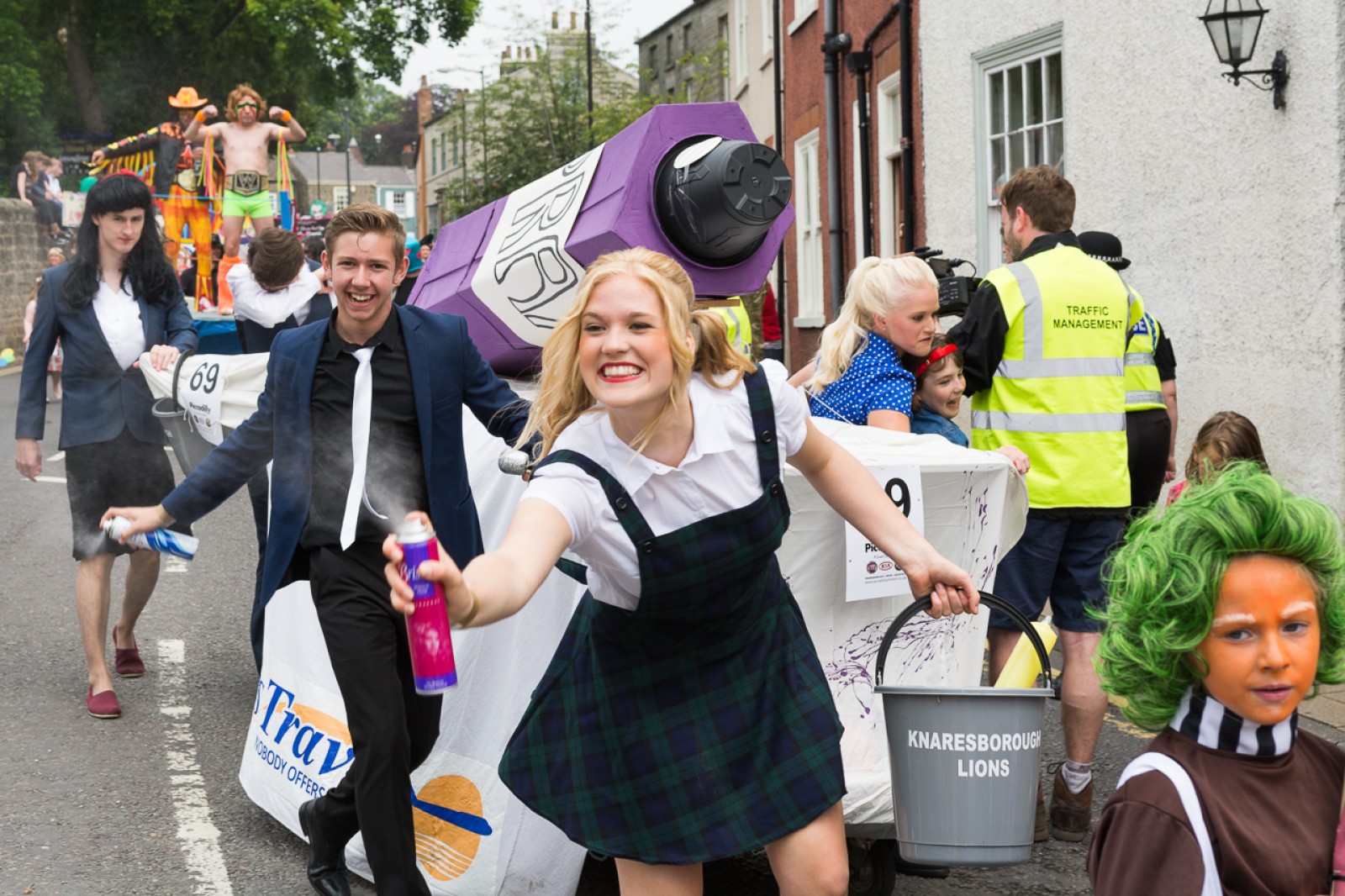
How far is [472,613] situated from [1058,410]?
10.4ft

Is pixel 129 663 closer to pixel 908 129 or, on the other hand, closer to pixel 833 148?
pixel 908 129

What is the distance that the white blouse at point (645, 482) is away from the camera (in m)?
2.77

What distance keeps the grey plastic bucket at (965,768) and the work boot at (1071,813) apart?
1.69 m

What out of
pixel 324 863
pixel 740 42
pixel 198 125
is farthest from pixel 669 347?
pixel 740 42

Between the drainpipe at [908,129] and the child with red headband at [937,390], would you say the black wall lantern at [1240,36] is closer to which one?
the child with red headband at [937,390]

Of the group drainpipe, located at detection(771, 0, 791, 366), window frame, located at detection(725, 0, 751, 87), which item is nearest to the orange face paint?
drainpipe, located at detection(771, 0, 791, 366)

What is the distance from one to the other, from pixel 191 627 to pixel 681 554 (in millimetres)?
5612

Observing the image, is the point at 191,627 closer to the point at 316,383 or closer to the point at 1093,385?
the point at 316,383

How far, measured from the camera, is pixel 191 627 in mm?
7770

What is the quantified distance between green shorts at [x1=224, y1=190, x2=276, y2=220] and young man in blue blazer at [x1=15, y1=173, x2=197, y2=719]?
8.69 m

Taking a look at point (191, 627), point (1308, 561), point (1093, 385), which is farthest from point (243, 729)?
point (1308, 561)

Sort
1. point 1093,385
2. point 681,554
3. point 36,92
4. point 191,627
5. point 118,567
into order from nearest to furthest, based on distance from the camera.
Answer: point 681,554 < point 1093,385 < point 191,627 < point 118,567 < point 36,92

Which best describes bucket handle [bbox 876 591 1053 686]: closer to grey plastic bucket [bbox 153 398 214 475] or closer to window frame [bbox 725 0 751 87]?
grey plastic bucket [bbox 153 398 214 475]

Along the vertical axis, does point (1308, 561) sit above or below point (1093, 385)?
below
